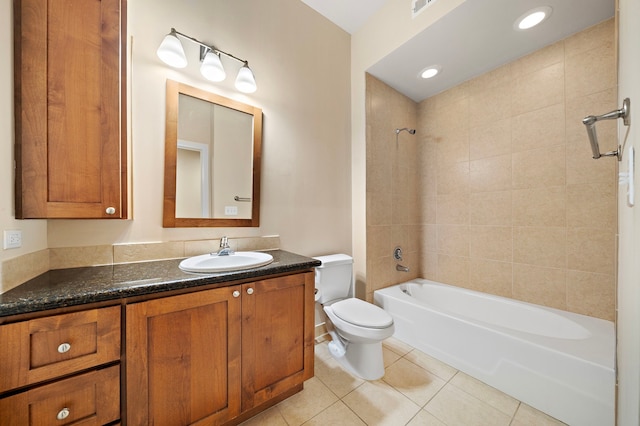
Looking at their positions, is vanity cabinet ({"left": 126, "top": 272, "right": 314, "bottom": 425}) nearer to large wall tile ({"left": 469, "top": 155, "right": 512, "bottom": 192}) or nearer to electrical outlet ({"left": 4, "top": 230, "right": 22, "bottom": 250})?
electrical outlet ({"left": 4, "top": 230, "right": 22, "bottom": 250})

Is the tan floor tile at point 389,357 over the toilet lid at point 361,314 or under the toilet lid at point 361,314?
under

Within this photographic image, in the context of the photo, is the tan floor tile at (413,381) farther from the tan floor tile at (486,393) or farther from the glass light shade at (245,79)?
the glass light shade at (245,79)

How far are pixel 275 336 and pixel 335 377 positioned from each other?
69 centimetres

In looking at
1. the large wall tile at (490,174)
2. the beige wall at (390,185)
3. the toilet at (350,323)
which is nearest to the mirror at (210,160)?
the toilet at (350,323)

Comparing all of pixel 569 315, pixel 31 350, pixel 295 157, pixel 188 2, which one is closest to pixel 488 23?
pixel 295 157

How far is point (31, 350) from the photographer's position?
711 mm

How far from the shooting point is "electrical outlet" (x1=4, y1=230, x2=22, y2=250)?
81 cm

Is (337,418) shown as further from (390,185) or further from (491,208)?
(491,208)

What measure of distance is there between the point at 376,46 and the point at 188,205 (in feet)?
6.74

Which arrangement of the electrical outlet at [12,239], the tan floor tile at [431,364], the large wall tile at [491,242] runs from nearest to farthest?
1. the electrical outlet at [12,239]
2. the tan floor tile at [431,364]
3. the large wall tile at [491,242]

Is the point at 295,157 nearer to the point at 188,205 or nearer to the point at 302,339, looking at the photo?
the point at 188,205

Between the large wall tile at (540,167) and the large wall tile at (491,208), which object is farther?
the large wall tile at (491,208)

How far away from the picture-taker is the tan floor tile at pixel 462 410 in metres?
1.22

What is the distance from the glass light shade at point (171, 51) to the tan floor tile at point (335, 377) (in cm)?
220
